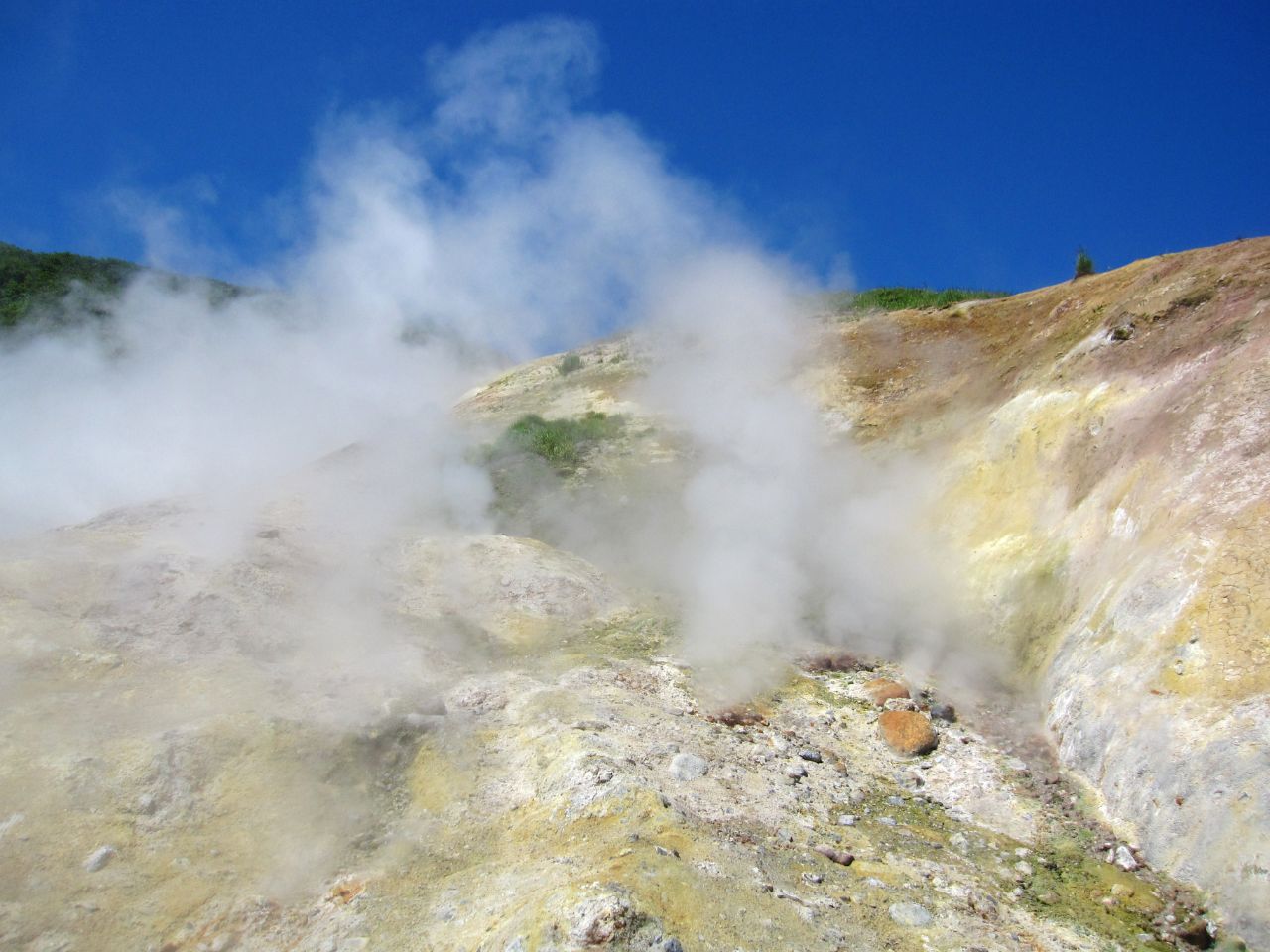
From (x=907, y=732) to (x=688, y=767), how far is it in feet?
5.82

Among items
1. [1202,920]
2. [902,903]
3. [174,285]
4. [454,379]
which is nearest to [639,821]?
[902,903]

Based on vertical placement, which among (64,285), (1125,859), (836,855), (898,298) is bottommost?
(1125,859)

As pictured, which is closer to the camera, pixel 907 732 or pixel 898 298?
pixel 907 732

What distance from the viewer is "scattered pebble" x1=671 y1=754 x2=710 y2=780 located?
5.15m

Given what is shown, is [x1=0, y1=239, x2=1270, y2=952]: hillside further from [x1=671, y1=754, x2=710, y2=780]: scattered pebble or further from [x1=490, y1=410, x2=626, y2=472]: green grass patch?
[x1=490, y1=410, x2=626, y2=472]: green grass patch

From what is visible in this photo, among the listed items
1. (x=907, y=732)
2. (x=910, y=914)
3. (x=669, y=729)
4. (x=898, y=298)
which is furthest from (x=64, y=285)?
(x=910, y=914)

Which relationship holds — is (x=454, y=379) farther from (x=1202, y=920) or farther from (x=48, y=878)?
(x=1202, y=920)

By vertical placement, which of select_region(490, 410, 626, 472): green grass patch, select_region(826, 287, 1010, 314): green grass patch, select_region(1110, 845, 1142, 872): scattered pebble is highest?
select_region(826, 287, 1010, 314): green grass patch

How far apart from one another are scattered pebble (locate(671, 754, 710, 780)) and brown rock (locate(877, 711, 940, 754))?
153cm

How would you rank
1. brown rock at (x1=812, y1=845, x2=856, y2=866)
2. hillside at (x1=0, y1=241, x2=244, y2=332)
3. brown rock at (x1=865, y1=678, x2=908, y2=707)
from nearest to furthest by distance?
brown rock at (x1=812, y1=845, x2=856, y2=866) < brown rock at (x1=865, y1=678, x2=908, y2=707) < hillside at (x1=0, y1=241, x2=244, y2=332)

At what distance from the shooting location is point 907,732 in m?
6.04

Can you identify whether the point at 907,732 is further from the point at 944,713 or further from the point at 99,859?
the point at 99,859

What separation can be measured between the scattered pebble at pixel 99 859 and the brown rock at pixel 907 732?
4683 millimetres

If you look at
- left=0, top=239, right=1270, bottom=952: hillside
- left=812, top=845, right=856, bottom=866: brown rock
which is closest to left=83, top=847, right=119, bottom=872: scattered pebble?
left=0, top=239, right=1270, bottom=952: hillside
